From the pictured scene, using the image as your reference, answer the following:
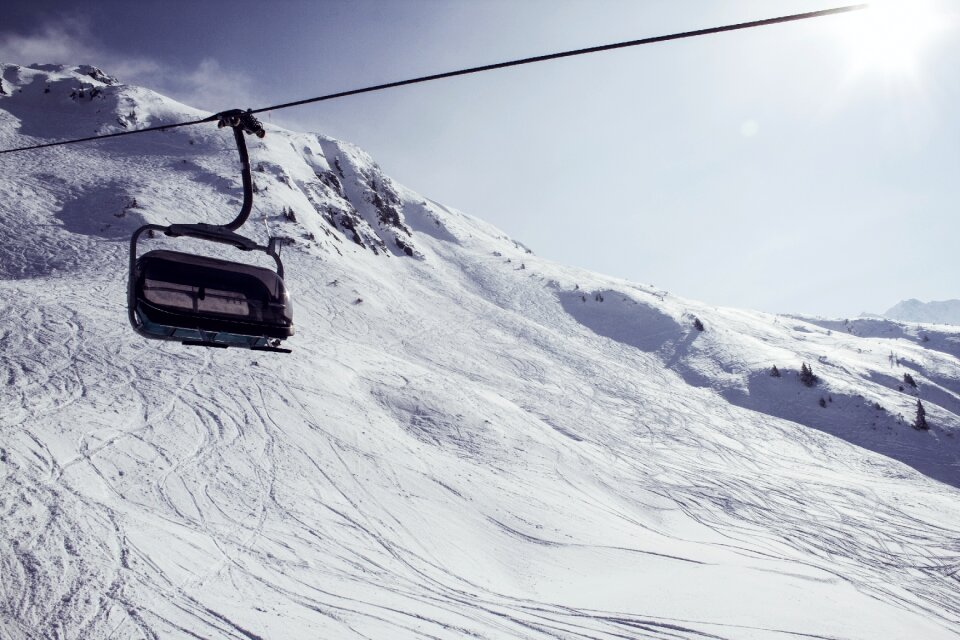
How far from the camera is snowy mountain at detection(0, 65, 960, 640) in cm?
897

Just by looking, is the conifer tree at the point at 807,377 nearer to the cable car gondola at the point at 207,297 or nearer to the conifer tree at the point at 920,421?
the conifer tree at the point at 920,421

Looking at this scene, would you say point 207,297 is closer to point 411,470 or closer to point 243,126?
point 243,126

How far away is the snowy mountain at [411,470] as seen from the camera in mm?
8969

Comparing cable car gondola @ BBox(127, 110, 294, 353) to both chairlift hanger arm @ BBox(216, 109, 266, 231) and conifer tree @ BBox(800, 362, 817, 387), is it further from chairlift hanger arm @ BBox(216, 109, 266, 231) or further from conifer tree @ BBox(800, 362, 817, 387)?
conifer tree @ BBox(800, 362, 817, 387)

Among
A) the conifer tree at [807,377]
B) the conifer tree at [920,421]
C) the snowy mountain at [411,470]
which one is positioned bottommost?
the snowy mountain at [411,470]

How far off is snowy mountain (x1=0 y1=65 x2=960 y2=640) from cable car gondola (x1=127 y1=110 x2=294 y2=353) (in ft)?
15.2

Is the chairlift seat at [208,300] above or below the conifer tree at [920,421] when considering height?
below

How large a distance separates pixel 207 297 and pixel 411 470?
27.6ft

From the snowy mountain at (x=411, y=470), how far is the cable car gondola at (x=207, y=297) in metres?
4.64

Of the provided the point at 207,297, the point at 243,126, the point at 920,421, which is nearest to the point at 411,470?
the point at 207,297

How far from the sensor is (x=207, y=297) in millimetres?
7676

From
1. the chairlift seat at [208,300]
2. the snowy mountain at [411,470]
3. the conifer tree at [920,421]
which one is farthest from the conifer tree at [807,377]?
the chairlift seat at [208,300]

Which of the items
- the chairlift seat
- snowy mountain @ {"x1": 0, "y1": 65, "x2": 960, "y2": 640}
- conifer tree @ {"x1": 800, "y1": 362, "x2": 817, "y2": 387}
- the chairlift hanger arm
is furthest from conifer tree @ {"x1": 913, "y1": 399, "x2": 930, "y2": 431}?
the chairlift hanger arm

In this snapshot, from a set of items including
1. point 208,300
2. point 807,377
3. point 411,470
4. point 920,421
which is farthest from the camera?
point 807,377
